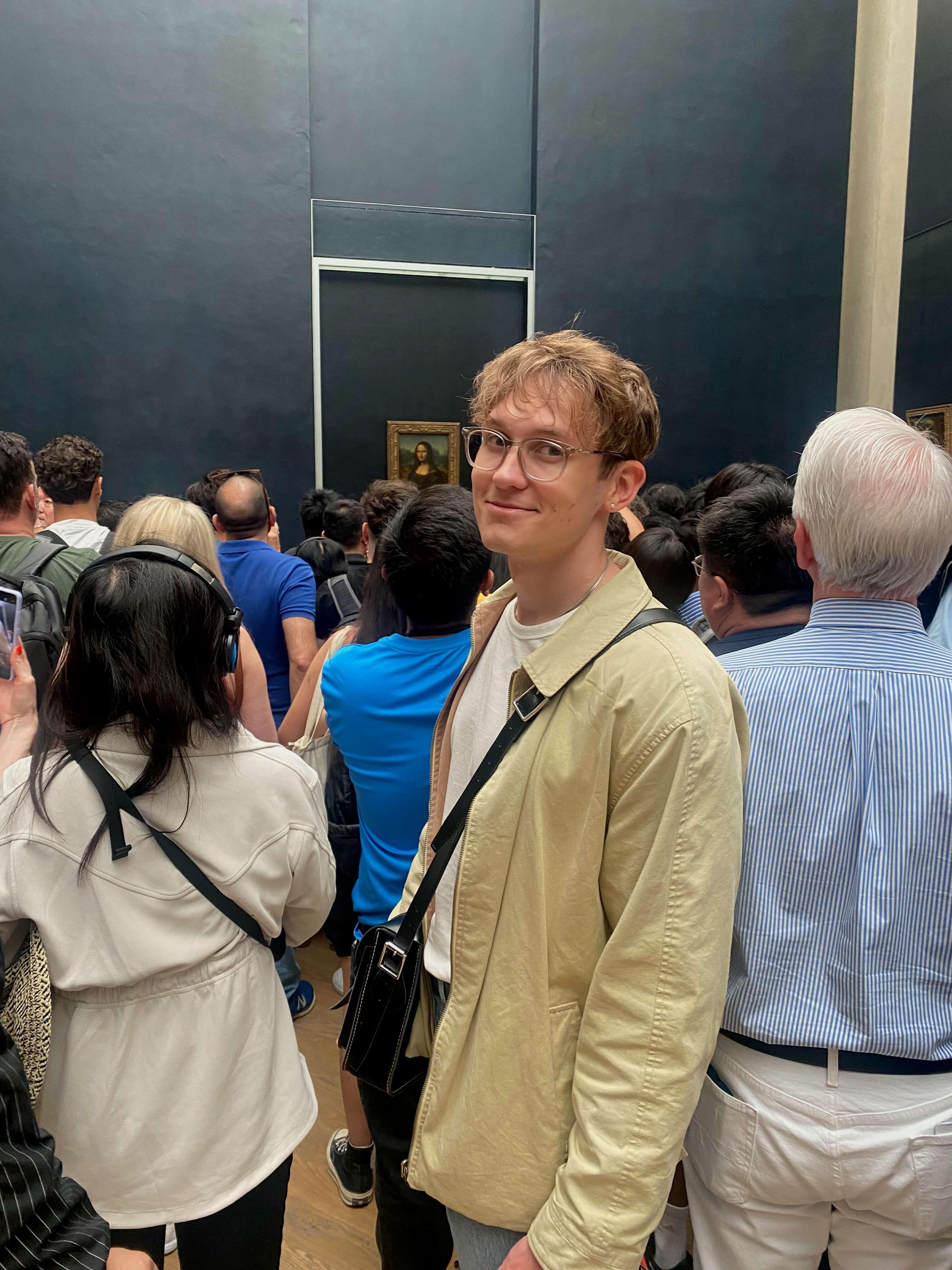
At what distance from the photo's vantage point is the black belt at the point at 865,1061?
160cm

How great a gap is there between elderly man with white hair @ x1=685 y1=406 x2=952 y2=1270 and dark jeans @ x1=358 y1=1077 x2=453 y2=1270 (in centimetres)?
63

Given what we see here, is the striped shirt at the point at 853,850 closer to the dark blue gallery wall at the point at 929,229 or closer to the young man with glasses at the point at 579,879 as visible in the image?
the young man with glasses at the point at 579,879

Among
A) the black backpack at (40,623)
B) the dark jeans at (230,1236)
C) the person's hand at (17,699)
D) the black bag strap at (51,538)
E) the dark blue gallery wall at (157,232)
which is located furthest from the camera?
the dark blue gallery wall at (157,232)

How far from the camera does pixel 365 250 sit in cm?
994

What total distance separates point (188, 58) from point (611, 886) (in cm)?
999

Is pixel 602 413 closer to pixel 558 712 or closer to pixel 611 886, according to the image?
pixel 558 712

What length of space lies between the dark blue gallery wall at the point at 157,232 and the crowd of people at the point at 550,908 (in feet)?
→ 25.4

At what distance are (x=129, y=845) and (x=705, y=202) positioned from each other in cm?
1094

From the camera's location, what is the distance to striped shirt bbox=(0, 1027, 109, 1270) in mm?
1094

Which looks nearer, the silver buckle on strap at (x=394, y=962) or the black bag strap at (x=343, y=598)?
the silver buckle on strap at (x=394, y=962)

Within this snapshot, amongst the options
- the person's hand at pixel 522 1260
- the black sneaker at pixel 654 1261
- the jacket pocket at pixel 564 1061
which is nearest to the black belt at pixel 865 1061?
the jacket pocket at pixel 564 1061

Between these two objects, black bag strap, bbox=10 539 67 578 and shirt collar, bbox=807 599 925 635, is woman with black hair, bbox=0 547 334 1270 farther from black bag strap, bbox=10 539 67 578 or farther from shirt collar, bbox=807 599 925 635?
black bag strap, bbox=10 539 67 578

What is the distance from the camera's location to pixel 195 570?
1803 mm

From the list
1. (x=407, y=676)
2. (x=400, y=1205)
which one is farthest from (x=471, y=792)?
(x=400, y=1205)
